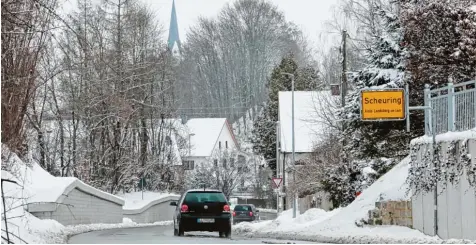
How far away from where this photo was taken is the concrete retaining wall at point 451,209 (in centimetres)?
1680

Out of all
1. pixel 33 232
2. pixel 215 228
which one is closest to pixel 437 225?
pixel 215 228

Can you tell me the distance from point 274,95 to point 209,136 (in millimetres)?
19763

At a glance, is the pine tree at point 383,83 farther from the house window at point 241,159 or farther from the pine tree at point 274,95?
the house window at point 241,159

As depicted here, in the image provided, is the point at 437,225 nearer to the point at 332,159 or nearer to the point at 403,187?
the point at 403,187

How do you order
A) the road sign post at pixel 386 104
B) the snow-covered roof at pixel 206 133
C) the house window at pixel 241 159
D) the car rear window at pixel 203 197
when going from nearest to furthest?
the road sign post at pixel 386 104 → the car rear window at pixel 203 197 → the house window at pixel 241 159 → the snow-covered roof at pixel 206 133

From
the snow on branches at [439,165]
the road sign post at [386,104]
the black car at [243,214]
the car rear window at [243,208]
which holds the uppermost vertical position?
the road sign post at [386,104]

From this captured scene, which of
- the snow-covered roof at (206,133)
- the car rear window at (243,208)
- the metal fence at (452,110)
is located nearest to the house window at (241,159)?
the snow-covered roof at (206,133)

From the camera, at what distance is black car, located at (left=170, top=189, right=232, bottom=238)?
23781 millimetres

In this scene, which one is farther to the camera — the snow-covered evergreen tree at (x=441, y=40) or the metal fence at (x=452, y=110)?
the snow-covered evergreen tree at (x=441, y=40)

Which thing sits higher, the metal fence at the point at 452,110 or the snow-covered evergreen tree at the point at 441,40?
the snow-covered evergreen tree at the point at 441,40

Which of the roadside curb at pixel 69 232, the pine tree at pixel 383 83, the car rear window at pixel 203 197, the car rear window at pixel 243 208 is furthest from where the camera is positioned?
the car rear window at pixel 243 208

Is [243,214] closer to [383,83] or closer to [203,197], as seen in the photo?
[383,83]

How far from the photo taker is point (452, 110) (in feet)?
62.2

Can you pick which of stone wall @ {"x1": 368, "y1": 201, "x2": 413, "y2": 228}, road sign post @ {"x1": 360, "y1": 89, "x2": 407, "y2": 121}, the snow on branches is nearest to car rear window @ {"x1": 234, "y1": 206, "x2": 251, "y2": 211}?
stone wall @ {"x1": 368, "y1": 201, "x2": 413, "y2": 228}
